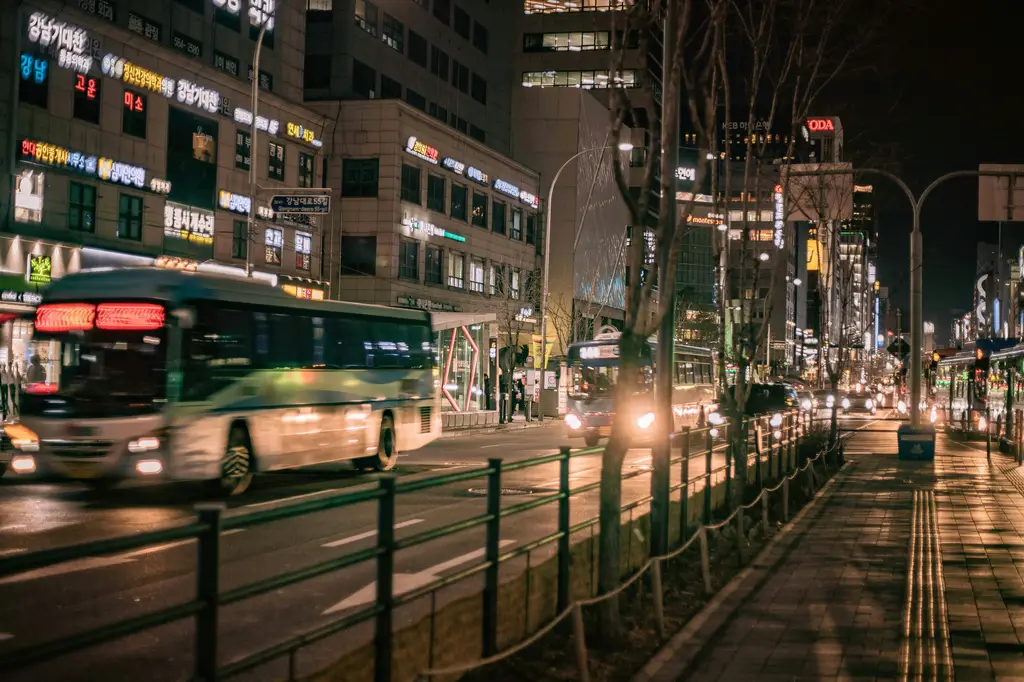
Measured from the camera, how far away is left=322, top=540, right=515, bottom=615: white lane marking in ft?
20.1

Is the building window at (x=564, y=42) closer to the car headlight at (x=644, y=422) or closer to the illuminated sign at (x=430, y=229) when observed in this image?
the illuminated sign at (x=430, y=229)

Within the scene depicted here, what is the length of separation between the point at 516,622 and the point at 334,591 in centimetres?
195

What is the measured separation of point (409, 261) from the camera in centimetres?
5656

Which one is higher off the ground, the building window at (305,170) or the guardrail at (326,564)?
the building window at (305,170)

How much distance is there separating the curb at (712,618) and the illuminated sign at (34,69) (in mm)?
26250

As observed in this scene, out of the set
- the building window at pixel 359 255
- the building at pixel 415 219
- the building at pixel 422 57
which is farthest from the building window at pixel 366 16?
the building window at pixel 359 255

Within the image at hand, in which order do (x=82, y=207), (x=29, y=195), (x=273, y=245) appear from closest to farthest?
(x=29, y=195) → (x=82, y=207) → (x=273, y=245)

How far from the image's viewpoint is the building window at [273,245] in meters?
46.7

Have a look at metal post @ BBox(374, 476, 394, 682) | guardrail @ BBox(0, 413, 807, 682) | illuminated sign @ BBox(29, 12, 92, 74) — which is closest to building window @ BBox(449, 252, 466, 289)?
illuminated sign @ BBox(29, 12, 92, 74)

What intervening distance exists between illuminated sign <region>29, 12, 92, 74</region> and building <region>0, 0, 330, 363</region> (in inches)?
1.5

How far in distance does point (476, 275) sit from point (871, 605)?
182ft

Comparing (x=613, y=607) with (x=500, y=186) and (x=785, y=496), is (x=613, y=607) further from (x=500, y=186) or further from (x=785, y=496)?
(x=500, y=186)

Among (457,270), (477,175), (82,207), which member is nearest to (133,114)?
(82,207)

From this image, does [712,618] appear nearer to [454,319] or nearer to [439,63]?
[454,319]
